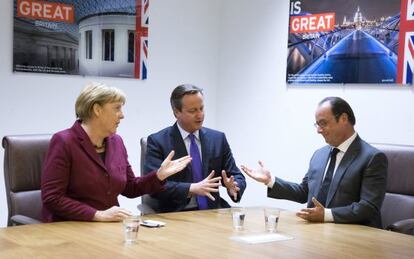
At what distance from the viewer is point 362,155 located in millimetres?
2855

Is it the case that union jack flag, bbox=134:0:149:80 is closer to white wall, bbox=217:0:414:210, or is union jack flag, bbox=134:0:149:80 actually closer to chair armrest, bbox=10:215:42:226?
white wall, bbox=217:0:414:210

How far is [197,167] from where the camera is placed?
3.34 m

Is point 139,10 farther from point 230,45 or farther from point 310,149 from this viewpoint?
point 310,149

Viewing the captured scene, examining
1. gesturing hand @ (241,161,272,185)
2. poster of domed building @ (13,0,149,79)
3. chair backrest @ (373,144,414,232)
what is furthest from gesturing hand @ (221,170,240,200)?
poster of domed building @ (13,0,149,79)

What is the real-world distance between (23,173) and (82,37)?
63.5 inches

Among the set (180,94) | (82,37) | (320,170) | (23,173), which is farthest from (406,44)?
(23,173)

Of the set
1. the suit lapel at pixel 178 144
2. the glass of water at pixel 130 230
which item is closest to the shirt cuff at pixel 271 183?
the suit lapel at pixel 178 144

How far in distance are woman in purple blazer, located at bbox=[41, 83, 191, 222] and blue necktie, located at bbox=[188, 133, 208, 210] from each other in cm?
44

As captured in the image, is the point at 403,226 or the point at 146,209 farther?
the point at 146,209

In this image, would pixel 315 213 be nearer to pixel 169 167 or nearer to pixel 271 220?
pixel 271 220

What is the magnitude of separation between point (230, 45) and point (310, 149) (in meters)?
1.42

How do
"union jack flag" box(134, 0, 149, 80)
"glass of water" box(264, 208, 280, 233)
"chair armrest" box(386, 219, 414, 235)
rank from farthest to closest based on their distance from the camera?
1. "union jack flag" box(134, 0, 149, 80)
2. "chair armrest" box(386, 219, 414, 235)
3. "glass of water" box(264, 208, 280, 233)

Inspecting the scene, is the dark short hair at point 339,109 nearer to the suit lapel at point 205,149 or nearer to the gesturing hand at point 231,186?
the gesturing hand at point 231,186

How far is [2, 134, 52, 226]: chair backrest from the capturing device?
9.61 feet
